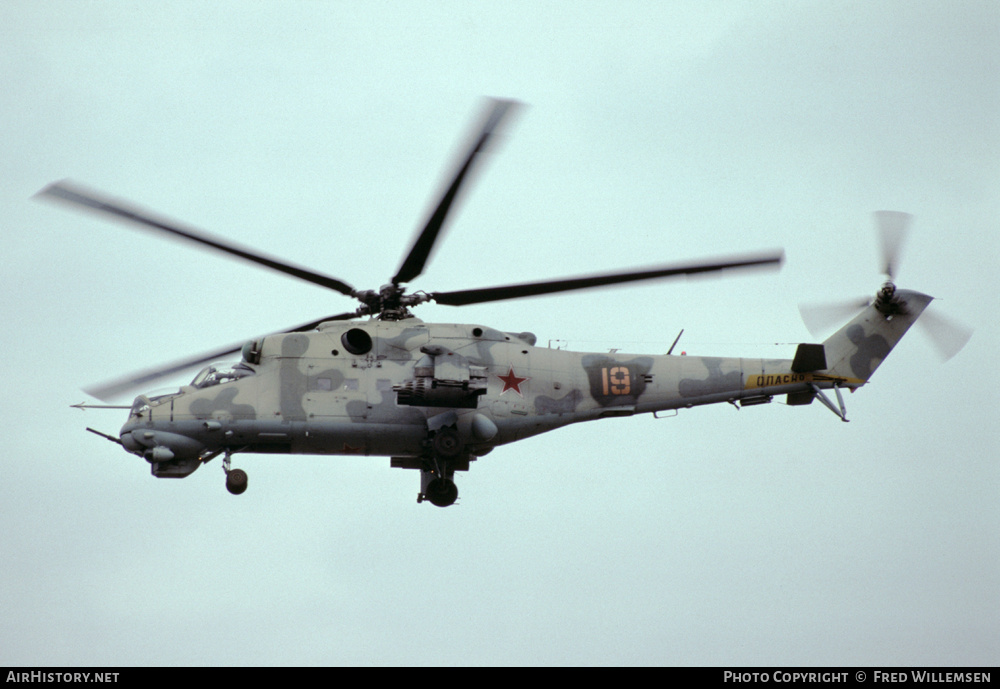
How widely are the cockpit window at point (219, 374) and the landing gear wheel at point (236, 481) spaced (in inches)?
76.4

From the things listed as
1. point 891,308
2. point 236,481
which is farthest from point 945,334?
point 236,481

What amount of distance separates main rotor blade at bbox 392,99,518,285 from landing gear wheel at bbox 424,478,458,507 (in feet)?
14.7

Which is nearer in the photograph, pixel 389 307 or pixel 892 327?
pixel 389 307

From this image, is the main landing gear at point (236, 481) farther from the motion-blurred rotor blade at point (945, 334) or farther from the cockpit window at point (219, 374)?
the motion-blurred rotor blade at point (945, 334)

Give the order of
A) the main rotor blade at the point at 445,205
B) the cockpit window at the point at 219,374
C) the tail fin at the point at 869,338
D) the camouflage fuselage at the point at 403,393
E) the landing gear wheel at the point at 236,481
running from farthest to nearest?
the tail fin at the point at 869,338 → the cockpit window at the point at 219,374 → the camouflage fuselage at the point at 403,393 → the landing gear wheel at the point at 236,481 → the main rotor blade at the point at 445,205

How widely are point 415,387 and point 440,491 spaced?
7.99 ft

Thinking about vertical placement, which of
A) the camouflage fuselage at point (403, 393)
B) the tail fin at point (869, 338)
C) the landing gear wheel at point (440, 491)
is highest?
the tail fin at point (869, 338)

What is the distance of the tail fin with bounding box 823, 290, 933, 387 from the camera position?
27.6 meters

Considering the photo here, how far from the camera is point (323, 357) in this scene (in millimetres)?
25125

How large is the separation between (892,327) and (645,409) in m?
6.53

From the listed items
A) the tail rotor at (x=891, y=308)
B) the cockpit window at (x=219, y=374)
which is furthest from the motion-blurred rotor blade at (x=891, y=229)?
the cockpit window at (x=219, y=374)

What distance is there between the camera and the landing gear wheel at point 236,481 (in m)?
24.0
